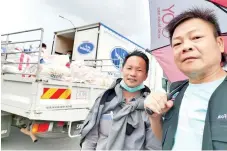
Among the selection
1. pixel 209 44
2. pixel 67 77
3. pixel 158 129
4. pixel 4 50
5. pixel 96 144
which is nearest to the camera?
pixel 209 44

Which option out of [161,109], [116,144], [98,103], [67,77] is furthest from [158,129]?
[67,77]

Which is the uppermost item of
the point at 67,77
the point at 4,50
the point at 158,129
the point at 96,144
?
the point at 4,50

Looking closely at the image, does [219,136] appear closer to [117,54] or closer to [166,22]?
[166,22]

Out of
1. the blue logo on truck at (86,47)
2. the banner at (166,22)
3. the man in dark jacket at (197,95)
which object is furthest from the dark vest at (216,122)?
the blue logo on truck at (86,47)

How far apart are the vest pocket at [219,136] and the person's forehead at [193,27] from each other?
0.45 meters

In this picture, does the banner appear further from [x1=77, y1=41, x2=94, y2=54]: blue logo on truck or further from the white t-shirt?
[x1=77, y1=41, x2=94, y2=54]: blue logo on truck

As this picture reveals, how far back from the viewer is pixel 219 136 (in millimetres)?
773

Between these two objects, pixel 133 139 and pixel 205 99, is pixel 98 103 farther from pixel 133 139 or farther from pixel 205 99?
pixel 205 99

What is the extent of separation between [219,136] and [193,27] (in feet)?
1.67

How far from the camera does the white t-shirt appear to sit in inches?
32.6

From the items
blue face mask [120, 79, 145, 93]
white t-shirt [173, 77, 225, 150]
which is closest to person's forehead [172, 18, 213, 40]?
white t-shirt [173, 77, 225, 150]

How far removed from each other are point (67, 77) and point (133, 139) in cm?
195

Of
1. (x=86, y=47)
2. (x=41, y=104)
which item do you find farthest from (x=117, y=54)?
(x=41, y=104)

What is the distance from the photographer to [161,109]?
36.1 inches
